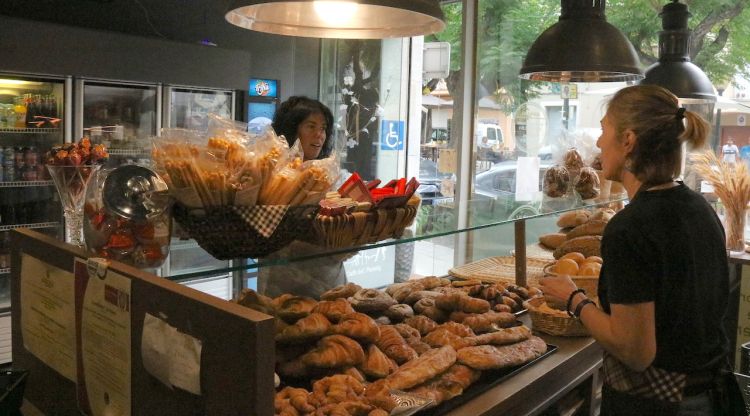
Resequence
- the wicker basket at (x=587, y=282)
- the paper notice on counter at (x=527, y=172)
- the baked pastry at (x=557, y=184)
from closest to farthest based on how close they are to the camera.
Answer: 1. the wicker basket at (x=587, y=282)
2. the baked pastry at (x=557, y=184)
3. the paper notice on counter at (x=527, y=172)

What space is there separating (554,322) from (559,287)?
0.95ft

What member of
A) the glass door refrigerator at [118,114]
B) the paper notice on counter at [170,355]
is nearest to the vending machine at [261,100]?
the glass door refrigerator at [118,114]

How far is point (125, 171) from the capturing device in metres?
1.33

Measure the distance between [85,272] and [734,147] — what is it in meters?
4.90

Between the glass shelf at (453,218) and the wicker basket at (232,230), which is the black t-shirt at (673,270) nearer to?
the glass shelf at (453,218)

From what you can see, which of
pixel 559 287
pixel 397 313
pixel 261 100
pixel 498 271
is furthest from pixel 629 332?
pixel 261 100

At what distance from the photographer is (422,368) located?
4.80 feet

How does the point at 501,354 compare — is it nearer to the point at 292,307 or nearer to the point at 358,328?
the point at 358,328

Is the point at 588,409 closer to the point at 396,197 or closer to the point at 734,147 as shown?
the point at 396,197

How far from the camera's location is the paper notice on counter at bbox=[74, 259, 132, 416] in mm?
1161

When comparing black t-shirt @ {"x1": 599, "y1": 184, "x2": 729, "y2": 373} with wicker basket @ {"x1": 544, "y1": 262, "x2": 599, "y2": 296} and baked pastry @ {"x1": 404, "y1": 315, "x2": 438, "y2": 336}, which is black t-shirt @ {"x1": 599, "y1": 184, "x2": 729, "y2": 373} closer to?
baked pastry @ {"x1": 404, "y1": 315, "x2": 438, "y2": 336}

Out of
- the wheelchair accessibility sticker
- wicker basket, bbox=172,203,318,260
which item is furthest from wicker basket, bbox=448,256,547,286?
the wheelchair accessibility sticker

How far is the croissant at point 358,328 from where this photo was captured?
149cm

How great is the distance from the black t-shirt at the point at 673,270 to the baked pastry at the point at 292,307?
70 centimetres
